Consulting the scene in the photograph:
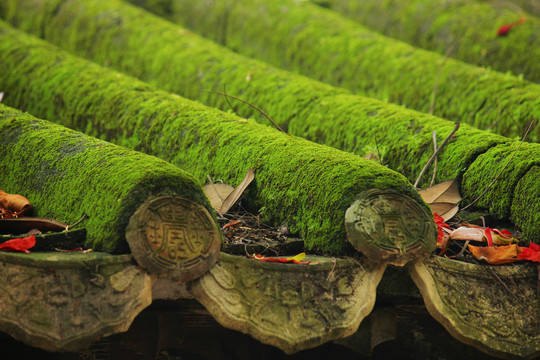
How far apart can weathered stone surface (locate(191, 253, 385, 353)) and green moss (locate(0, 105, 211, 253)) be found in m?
0.37

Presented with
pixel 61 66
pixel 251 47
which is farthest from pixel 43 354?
pixel 251 47

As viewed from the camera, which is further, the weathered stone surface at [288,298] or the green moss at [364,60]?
the green moss at [364,60]

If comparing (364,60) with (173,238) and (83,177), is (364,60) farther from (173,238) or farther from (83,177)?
(173,238)

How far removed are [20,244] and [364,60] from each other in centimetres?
455

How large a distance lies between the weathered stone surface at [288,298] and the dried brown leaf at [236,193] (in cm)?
66

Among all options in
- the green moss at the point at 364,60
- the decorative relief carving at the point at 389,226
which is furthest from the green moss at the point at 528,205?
the green moss at the point at 364,60

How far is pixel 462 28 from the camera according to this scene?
7352 millimetres

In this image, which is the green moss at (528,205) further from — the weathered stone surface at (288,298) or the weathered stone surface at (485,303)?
the weathered stone surface at (288,298)

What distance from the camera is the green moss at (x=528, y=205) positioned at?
10.2ft

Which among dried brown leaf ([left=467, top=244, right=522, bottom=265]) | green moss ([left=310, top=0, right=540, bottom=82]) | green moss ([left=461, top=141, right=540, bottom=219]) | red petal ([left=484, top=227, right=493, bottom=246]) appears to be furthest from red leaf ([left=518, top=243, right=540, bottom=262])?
green moss ([left=310, top=0, right=540, bottom=82])

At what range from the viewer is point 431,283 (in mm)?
2725

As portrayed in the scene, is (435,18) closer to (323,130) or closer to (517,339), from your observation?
(323,130)

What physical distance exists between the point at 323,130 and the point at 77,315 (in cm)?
281

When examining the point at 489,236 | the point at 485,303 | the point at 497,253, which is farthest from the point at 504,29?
the point at 485,303
